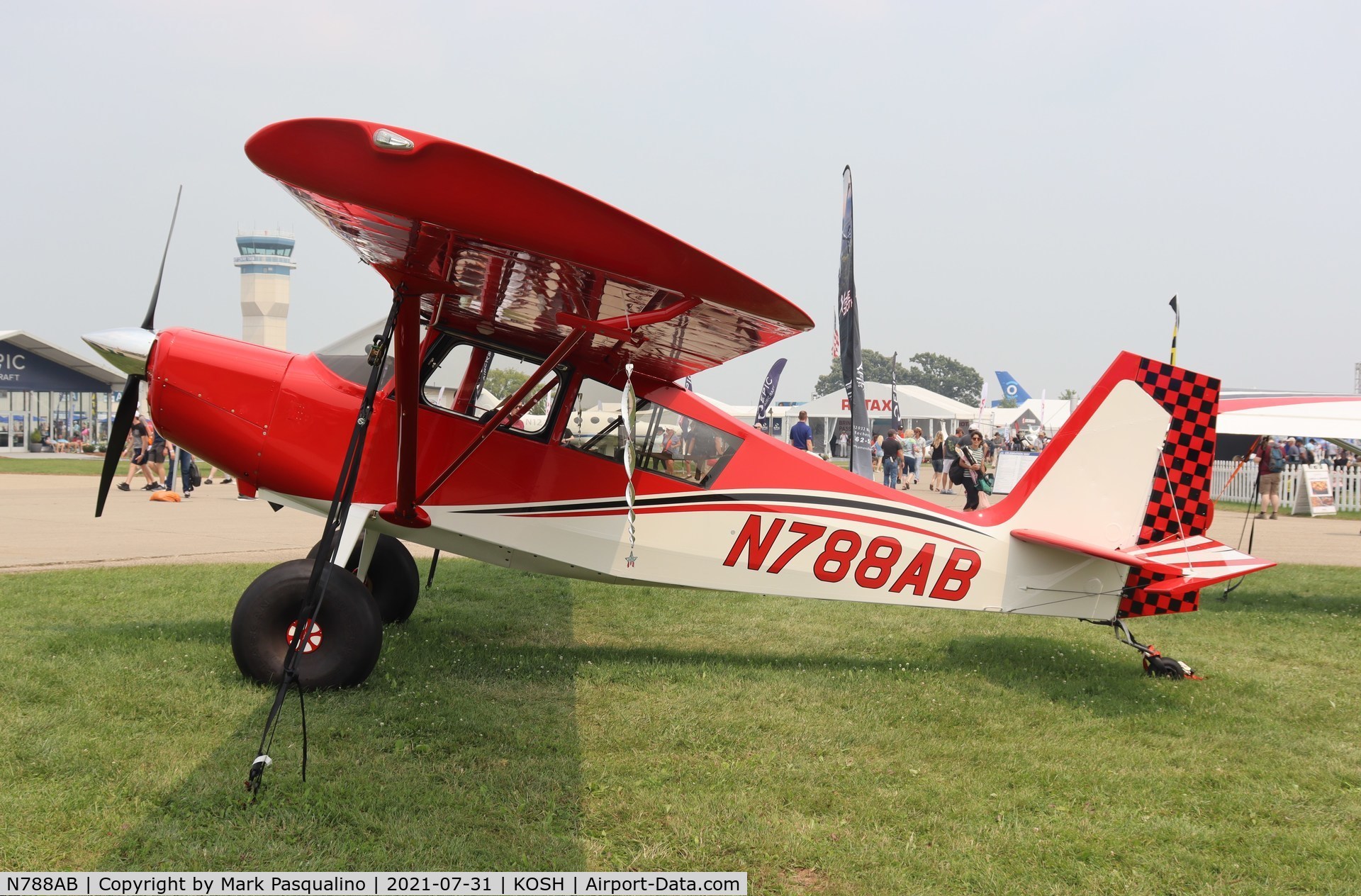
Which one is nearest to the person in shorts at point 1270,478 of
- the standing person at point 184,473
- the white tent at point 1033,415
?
the standing person at point 184,473

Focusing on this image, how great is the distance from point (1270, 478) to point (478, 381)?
67.0ft

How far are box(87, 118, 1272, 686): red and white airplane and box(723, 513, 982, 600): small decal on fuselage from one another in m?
0.02

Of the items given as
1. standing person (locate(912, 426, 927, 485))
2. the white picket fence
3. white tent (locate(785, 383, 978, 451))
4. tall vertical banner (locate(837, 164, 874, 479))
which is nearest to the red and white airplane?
tall vertical banner (locate(837, 164, 874, 479))

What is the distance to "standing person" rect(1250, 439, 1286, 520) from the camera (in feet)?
68.4

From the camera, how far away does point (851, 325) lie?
17328mm

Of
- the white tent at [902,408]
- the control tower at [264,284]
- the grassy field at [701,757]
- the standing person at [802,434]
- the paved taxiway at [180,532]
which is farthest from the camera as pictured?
the control tower at [264,284]

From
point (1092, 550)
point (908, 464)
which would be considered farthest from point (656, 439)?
point (908, 464)

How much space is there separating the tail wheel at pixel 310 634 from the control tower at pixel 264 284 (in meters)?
122

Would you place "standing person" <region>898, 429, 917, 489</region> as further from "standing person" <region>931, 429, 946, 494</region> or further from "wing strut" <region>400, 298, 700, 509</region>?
"wing strut" <region>400, 298, 700, 509</region>

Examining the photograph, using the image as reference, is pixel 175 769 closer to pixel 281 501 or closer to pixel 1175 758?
pixel 281 501

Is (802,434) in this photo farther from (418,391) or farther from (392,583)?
(418,391)

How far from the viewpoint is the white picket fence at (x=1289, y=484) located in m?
23.7

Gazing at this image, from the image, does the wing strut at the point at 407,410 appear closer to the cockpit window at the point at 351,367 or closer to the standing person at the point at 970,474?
the cockpit window at the point at 351,367

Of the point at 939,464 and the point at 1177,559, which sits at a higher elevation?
the point at 1177,559
